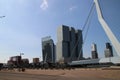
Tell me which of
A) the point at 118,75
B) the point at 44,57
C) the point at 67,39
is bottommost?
the point at 118,75

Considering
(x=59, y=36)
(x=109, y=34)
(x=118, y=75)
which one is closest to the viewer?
(x=118, y=75)

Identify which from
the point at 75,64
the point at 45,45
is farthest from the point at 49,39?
the point at 75,64

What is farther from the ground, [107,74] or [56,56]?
[56,56]

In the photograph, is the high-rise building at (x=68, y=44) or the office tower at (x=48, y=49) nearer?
the high-rise building at (x=68, y=44)

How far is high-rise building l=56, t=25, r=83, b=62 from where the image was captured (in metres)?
174

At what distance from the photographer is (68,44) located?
179625mm

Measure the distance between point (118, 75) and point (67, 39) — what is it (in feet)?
411

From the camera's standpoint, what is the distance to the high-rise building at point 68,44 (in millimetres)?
173625

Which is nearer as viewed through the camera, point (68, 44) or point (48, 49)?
point (68, 44)

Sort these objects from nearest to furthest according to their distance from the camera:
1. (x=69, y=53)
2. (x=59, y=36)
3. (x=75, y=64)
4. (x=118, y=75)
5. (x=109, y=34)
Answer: (x=118, y=75) < (x=109, y=34) < (x=75, y=64) < (x=59, y=36) < (x=69, y=53)

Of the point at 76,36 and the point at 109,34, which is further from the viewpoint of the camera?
the point at 76,36

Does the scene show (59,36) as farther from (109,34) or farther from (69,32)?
(109,34)

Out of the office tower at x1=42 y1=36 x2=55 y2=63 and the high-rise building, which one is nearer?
the high-rise building

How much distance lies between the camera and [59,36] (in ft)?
567
